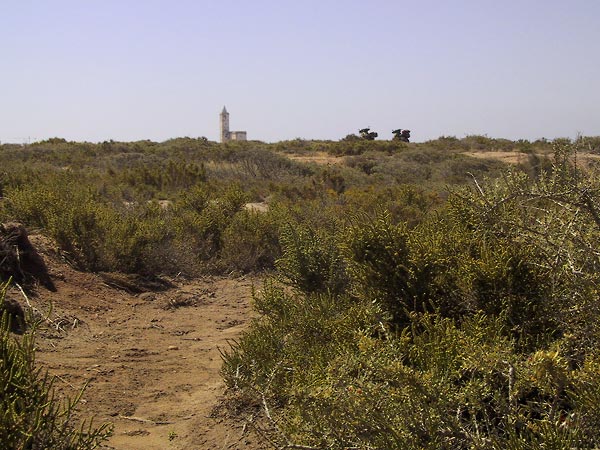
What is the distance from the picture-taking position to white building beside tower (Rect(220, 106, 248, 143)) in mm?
62750

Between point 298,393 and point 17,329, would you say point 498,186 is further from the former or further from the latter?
point 17,329

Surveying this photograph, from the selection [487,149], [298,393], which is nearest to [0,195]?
[298,393]

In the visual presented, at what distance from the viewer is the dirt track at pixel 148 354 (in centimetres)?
514

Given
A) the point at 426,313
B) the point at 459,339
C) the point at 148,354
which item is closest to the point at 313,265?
the point at 148,354

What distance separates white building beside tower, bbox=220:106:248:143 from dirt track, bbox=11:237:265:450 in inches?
2081

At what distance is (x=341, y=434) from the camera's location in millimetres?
3295

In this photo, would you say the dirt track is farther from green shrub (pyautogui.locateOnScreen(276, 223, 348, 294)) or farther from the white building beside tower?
the white building beside tower

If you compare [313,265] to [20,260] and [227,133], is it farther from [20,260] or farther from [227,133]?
[227,133]

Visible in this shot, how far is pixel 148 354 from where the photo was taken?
704 centimetres

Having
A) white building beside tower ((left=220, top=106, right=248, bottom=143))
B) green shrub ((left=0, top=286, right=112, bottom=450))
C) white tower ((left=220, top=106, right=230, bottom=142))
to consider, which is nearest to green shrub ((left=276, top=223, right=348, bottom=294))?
green shrub ((left=0, top=286, right=112, bottom=450))

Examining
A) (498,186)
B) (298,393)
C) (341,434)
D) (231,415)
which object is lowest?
(231,415)

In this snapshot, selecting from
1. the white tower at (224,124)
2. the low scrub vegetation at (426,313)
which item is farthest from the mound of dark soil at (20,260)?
the white tower at (224,124)

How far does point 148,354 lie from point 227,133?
Answer: 60.3 m

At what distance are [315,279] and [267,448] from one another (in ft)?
10.6
